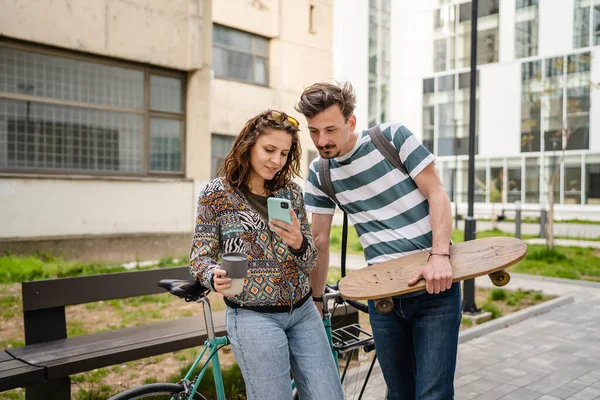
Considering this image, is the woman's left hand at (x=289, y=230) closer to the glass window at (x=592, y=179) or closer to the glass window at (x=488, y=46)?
the glass window at (x=592, y=179)

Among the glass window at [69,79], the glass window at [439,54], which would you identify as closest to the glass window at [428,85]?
the glass window at [439,54]

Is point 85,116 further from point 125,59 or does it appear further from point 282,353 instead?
point 282,353

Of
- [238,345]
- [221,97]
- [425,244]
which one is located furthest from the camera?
[221,97]

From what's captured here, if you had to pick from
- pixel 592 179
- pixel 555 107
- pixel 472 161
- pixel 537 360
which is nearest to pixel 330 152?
pixel 537 360

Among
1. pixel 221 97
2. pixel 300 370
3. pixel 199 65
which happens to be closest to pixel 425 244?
pixel 300 370

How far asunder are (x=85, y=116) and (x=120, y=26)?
1.95m

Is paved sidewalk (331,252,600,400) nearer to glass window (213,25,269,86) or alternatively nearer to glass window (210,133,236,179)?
glass window (210,133,236,179)

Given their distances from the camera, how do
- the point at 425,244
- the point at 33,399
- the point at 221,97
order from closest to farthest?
the point at 425,244 → the point at 33,399 → the point at 221,97

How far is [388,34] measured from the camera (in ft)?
112

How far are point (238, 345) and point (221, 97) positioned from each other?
54.1 ft

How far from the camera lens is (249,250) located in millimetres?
2285

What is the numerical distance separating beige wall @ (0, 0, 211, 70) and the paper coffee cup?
985cm

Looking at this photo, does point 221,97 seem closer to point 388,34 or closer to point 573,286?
point 573,286

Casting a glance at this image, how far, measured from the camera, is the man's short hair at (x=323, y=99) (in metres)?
2.32
